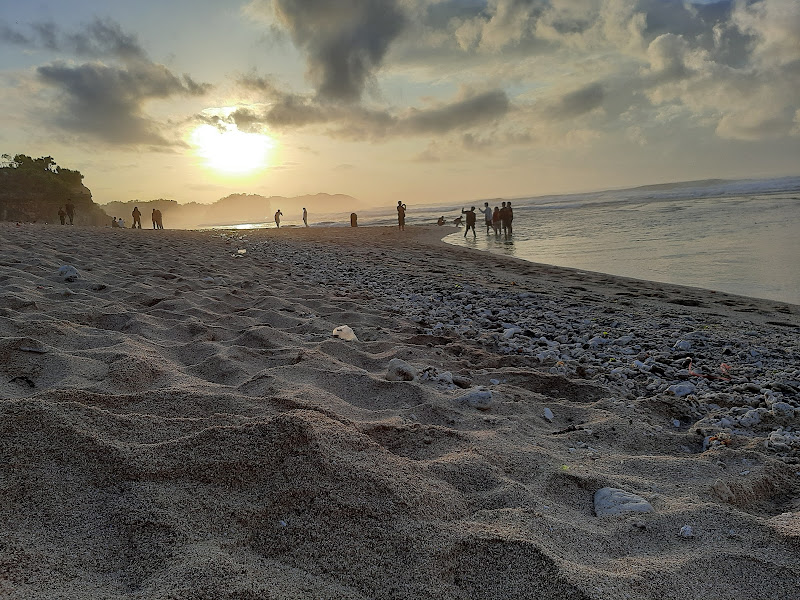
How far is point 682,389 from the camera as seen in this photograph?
3.31 meters

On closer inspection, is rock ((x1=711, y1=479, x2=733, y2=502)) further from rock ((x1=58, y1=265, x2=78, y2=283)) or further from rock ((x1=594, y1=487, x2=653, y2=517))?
rock ((x1=58, y1=265, x2=78, y2=283))

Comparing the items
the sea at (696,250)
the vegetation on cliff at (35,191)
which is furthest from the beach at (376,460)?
the vegetation on cliff at (35,191)

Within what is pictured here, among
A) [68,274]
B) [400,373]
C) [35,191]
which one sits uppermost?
[35,191]

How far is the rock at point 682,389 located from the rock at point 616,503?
64.9 inches

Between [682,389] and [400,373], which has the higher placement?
[400,373]

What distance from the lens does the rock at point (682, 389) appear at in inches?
129

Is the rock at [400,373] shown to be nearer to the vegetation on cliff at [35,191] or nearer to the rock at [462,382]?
the rock at [462,382]

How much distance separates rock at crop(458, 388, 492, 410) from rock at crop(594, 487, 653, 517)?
93cm

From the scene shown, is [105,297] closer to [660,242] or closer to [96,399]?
[96,399]

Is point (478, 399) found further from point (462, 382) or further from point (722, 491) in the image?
point (722, 491)

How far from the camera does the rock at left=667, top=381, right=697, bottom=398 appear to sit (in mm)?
3289

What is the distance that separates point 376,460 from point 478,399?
1.12 m

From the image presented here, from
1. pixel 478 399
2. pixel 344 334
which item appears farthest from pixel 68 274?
pixel 478 399

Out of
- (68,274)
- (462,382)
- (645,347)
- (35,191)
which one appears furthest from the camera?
(35,191)
